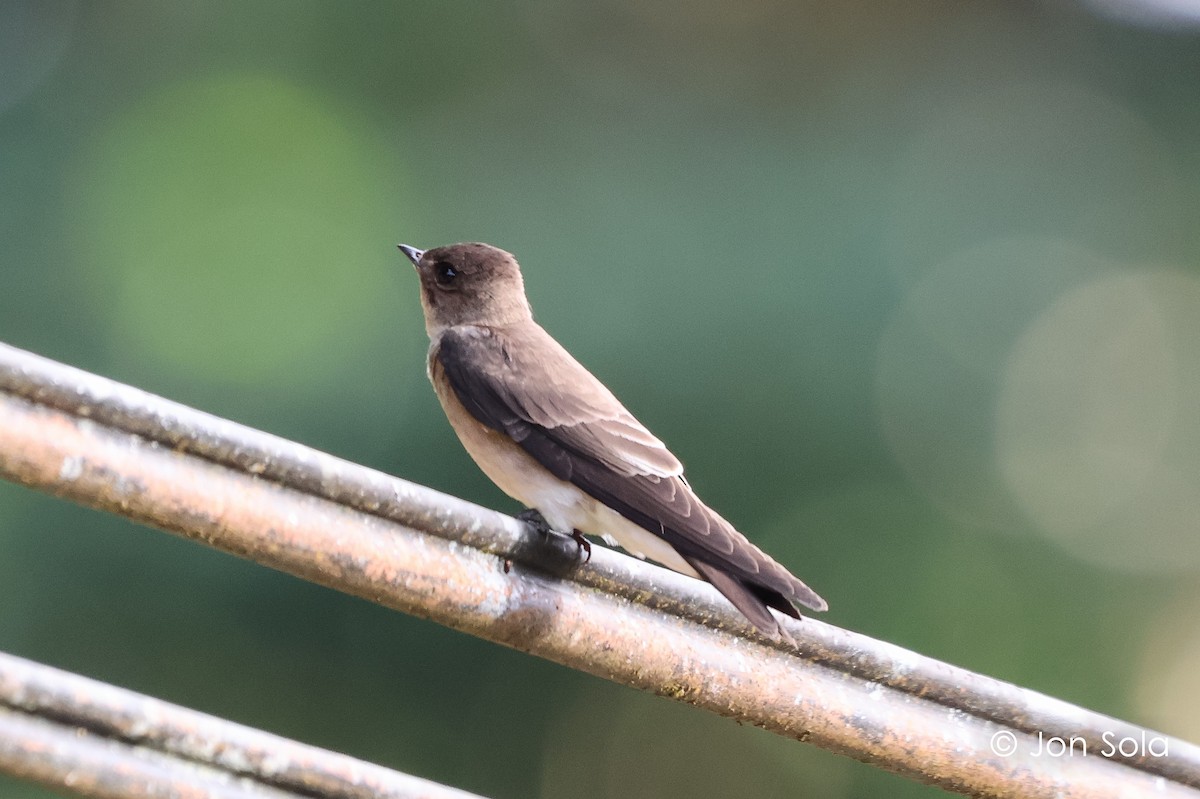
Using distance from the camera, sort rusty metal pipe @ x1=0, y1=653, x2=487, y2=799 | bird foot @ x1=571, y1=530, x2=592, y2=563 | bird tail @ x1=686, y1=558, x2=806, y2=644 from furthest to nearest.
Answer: bird foot @ x1=571, y1=530, x2=592, y2=563 → bird tail @ x1=686, y1=558, x2=806, y2=644 → rusty metal pipe @ x1=0, y1=653, x2=487, y2=799

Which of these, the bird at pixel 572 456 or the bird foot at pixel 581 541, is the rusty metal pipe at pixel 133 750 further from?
the bird foot at pixel 581 541

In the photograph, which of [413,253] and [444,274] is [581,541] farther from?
[413,253]

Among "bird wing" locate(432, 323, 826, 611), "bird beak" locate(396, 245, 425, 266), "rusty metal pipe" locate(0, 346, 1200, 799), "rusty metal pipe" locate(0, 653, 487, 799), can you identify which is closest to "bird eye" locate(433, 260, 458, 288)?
"bird beak" locate(396, 245, 425, 266)

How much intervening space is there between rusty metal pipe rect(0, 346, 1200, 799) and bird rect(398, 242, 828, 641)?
232mm

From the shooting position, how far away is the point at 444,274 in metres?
3.07

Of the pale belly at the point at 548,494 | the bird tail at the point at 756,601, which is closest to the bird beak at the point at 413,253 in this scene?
the pale belly at the point at 548,494

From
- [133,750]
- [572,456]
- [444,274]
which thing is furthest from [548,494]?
[133,750]

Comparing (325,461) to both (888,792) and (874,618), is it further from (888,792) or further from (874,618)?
(888,792)

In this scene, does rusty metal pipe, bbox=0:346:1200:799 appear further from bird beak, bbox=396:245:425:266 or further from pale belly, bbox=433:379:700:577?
bird beak, bbox=396:245:425:266

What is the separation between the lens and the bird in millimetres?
1866

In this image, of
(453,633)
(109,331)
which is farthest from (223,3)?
(453,633)

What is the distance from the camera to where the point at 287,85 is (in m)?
6.41

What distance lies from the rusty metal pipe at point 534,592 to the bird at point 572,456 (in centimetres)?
23

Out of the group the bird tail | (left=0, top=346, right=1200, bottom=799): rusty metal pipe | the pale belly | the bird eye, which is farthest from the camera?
the bird eye
